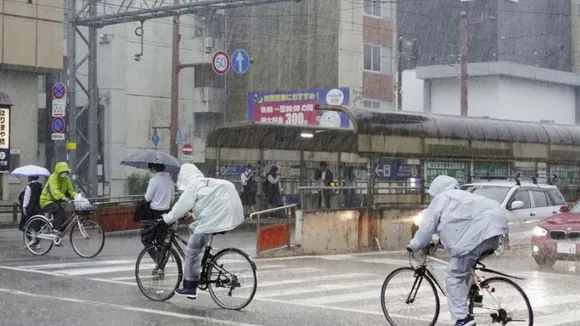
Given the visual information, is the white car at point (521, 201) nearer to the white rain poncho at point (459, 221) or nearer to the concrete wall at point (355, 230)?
the concrete wall at point (355, 230)

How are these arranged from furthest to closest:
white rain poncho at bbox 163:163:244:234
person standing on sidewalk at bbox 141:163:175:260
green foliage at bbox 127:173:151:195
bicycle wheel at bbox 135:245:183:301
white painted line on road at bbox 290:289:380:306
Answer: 1. green foliage at bbox 127:173:151:195
2. person standing on sidewalk at bbox 141:163:175:260
3. white painted line on road at bbox 290:289:380:306
4. bicycle wheel at bbox 135:245:183:301
5. white rain poncho at bbox 163:163:244:234

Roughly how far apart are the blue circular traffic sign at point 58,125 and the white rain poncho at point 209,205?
20.6 m

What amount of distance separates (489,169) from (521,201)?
21.7ft

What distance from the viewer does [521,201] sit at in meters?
19.4

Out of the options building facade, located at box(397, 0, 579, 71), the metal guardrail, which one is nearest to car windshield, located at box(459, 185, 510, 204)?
the metal guardrail

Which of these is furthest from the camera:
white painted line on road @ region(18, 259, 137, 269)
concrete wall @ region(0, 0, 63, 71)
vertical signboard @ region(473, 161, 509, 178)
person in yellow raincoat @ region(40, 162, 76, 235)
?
concrete wall @ region(0, 0, 63, 71)

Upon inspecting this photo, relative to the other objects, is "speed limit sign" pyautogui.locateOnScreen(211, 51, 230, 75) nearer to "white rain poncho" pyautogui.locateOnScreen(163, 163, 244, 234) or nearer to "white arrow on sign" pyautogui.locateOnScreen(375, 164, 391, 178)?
"white arrow on sign" pyautogui.locateOnScreen(375, 164, 391, 178)

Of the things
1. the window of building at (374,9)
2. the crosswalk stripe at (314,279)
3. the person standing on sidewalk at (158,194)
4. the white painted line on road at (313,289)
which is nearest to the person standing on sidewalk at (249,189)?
the crosswalk stripe at (314,279)

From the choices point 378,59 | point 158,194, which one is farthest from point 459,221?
point 378,59

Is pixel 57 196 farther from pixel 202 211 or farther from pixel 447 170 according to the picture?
pixel 447 170

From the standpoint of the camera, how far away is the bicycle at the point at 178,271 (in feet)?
37.0

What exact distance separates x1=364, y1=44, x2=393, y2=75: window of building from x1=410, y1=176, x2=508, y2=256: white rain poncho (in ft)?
127

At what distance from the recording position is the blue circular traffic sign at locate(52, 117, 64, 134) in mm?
30953

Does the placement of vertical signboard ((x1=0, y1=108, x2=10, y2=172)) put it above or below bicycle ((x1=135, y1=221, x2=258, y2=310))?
above
